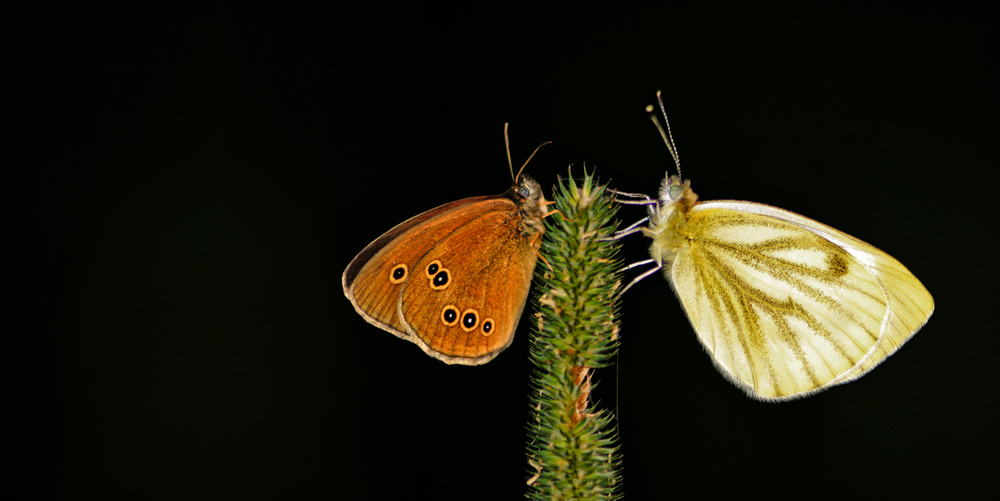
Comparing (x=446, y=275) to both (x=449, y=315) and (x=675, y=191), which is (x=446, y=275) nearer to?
(x=449, y=315)

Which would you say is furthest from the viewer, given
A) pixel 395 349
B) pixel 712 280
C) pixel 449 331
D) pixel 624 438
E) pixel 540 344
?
pixel 395 349

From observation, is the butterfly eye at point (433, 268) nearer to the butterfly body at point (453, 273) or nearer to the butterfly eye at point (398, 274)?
the butterfly body at point (453, 273)

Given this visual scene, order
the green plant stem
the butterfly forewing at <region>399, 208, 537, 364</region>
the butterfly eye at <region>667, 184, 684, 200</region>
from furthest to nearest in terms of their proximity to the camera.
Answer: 1. the butterfly eye at <region>667, 184, 684, 200</region>
2. the butterfly forewing at <region>399, 208, 537, 364</region>
3. the green plant stem

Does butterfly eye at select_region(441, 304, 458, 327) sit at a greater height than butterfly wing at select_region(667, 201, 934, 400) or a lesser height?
lesser

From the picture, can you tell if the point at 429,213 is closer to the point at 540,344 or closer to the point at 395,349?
the point at 540,344

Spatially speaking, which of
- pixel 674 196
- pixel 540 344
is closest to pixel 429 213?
pixel 540 344

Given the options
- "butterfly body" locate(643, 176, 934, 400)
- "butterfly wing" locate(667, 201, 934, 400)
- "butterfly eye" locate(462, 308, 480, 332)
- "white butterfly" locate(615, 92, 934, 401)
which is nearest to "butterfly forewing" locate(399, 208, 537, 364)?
"butterfly eye" locate(462, 308, 480, 332)

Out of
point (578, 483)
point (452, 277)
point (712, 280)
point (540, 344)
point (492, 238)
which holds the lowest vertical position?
point (578, 483)

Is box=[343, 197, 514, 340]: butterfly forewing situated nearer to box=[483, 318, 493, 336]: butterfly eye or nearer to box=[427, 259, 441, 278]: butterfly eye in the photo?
box=[427, 259, 441, 278]: butterfly eye
